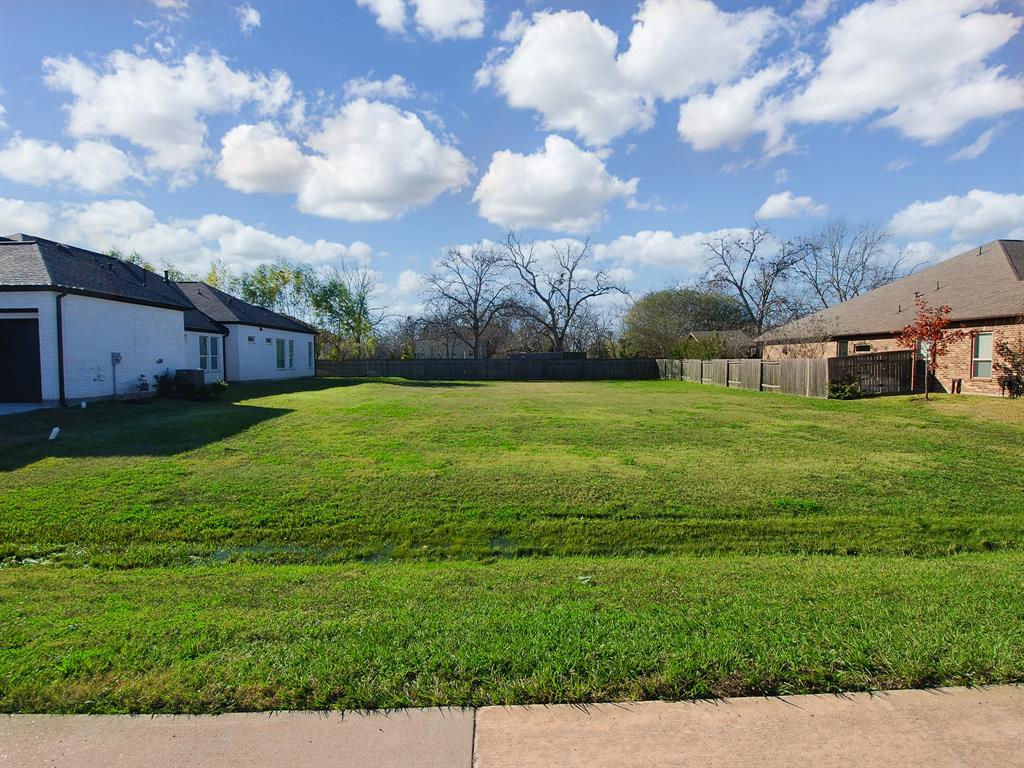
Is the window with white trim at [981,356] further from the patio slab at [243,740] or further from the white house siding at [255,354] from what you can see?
the white house siding at [255,354]

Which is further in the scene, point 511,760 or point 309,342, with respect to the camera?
point 309,342

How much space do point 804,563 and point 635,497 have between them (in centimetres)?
236

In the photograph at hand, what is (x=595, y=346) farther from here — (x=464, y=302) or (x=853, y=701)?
(x=853, y=701)

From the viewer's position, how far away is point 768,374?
2494 cm

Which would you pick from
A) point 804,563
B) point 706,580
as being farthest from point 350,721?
point 804,563

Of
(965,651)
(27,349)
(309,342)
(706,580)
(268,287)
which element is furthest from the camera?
(268,287)

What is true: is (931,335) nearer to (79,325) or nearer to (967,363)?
(967,363)

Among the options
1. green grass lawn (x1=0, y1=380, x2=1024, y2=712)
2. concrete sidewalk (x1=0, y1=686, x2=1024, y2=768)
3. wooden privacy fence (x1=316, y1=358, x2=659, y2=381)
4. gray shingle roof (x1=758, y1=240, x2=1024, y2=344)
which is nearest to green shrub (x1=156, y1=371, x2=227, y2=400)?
green grass lawn (x1=0, y1=380, x2=1024, y2=712)

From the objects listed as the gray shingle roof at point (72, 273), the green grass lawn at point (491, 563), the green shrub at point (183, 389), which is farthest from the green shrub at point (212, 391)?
the green grass lawn at point (491, 563)

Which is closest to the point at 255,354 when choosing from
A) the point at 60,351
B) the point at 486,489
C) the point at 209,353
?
the point at 209,353

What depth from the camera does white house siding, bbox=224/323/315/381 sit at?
26.6 meters

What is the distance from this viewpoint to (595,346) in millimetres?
48500

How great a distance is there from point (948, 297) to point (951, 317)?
8.46 feet

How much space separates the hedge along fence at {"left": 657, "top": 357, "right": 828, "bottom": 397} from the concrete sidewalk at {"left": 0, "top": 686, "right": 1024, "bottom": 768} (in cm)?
2083
